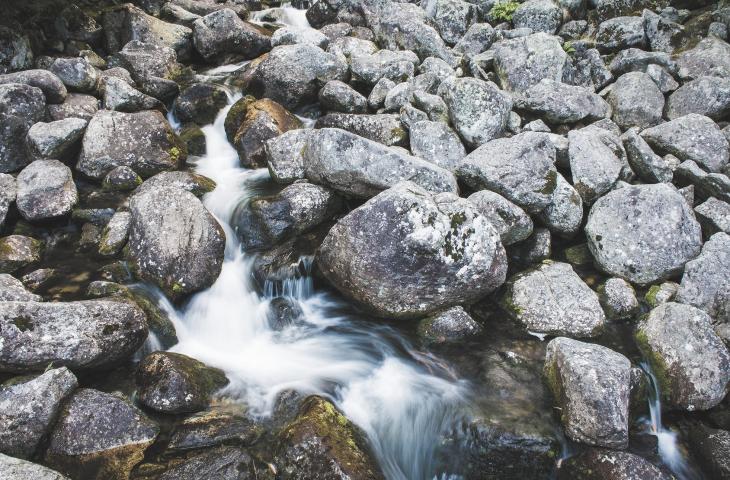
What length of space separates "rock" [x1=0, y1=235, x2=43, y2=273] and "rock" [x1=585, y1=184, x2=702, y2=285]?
27.7 feet

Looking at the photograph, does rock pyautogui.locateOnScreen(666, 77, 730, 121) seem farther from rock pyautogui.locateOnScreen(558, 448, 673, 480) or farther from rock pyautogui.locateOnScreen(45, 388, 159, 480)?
rock pyautogui.locateOnScreen(45, 388, 159, 480)

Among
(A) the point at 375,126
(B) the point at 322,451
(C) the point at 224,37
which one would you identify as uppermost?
(C) the point at 224,37

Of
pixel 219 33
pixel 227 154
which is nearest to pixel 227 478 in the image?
pixel 227 154

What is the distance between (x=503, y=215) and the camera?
287 inches

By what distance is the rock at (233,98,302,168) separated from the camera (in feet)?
30.7

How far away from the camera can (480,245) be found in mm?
6543

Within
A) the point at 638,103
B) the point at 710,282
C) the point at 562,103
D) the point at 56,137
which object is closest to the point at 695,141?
the point at 638,103

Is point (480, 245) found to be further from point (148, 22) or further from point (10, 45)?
point (148, 22)

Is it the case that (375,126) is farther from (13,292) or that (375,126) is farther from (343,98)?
(13,292)

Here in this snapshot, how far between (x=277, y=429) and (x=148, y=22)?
11787 millimetres

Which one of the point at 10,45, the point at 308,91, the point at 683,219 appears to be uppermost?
the point at 10,45

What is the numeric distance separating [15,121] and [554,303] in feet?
31.0

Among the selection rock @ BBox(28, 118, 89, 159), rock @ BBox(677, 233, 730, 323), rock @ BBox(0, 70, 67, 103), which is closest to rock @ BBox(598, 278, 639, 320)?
rock @ BBox(677, 233, 730, 323)

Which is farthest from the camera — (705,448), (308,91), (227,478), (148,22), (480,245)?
(148,22)
